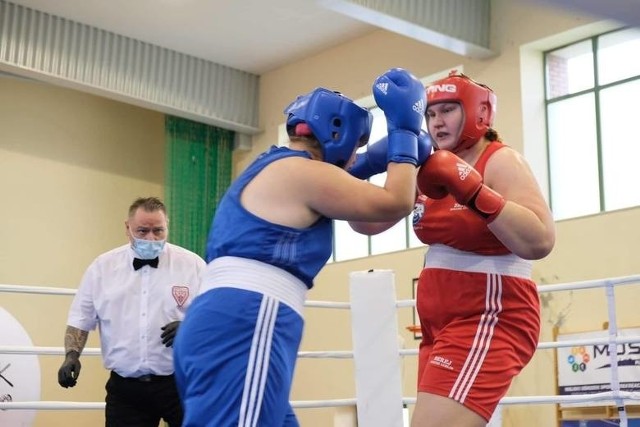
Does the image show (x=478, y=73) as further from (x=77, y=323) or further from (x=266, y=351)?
(x=266, y=351)

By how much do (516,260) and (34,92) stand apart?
765 centimetres

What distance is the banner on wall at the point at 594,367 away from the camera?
6086 millimetres

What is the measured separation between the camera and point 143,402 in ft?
11.0

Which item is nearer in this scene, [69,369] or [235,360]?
[235,360]

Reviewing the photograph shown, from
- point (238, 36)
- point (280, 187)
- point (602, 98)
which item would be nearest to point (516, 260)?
point (280, 187)

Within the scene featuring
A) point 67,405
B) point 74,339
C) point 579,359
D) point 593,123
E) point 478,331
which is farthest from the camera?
point 593,123

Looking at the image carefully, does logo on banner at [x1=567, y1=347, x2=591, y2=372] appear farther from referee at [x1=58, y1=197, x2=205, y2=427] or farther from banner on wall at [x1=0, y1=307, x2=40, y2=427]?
banner on wall at [x1=0, y1=307, x2=40, y2=427]

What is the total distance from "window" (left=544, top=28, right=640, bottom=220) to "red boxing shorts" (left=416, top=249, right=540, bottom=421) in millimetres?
4908

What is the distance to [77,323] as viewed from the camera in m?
3.48

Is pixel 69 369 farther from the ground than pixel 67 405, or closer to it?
farther from the ground

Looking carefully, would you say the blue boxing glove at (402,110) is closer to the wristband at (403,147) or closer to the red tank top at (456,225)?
the wristband at (403,147)

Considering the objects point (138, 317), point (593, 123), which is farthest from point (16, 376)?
point (593, 123)

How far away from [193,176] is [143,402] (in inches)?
251

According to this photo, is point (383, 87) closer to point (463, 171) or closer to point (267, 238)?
point (463, 171)
